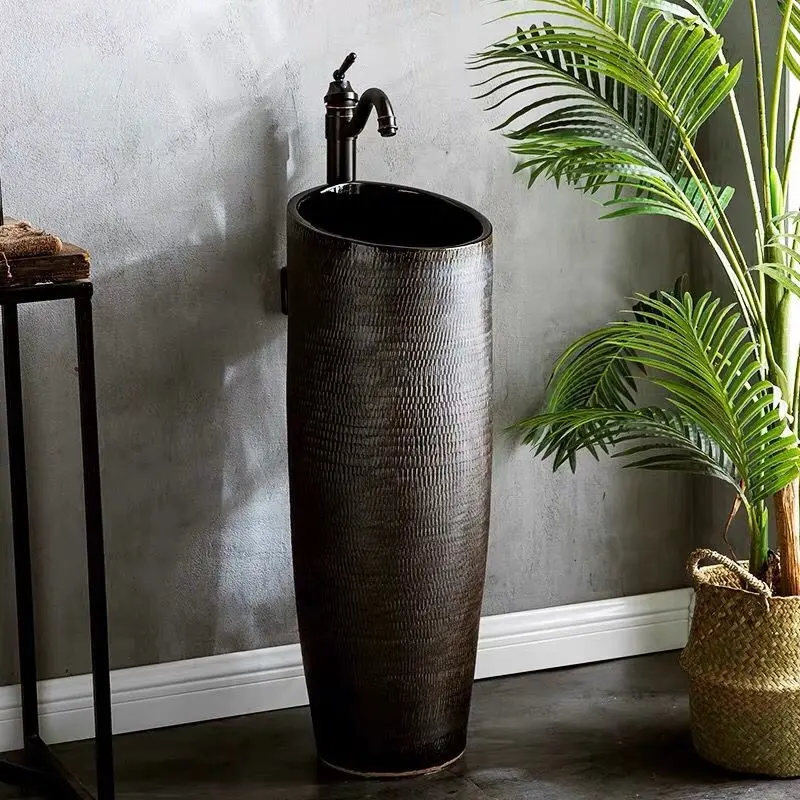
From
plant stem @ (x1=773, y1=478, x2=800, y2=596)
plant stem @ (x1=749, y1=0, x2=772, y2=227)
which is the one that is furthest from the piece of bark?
plant stem @ (x1=773, y1=478, x2=800, y2=596)

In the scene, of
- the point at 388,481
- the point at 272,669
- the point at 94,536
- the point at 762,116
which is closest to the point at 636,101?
the point at 762,116

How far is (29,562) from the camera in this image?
2049mm

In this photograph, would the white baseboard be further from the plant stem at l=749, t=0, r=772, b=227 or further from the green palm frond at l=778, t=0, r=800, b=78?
the green palm frond at l=778, t=0, r=800, b=78

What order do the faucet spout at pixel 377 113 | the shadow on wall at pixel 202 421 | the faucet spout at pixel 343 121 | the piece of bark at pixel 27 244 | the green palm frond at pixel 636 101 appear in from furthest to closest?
the shadow on wall at pixel 202 421 → the faucet spout at pixel 343 121 → the faucet spout at pixel 377 113 → the green palm frond at pixel 636 101 → the piece of bark at pixel 27 244

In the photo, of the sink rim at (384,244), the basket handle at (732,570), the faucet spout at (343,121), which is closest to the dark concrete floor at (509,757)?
the basket handle at (732,570)

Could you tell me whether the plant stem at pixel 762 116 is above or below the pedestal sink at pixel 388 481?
above

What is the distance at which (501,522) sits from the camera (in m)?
2.45

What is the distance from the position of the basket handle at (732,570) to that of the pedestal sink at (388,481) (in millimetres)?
361

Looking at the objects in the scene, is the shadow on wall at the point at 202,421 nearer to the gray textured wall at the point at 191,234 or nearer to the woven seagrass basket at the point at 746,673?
the gray textured wall at the point at 191,234

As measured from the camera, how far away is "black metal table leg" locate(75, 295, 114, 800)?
1.71 metres

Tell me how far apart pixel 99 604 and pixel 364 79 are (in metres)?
1.04

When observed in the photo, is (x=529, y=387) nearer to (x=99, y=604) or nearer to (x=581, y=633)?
(x=581, y=633)

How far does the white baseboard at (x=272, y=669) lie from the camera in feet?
7.07

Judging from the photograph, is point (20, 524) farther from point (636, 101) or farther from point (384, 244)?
point (636, 101)
